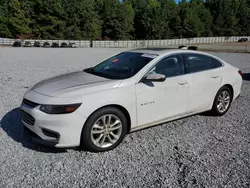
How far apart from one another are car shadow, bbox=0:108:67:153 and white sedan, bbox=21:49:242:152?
337 mm

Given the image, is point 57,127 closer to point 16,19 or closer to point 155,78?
point 155,78

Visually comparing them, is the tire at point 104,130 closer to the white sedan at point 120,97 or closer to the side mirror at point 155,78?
the white sedan at point 120,97

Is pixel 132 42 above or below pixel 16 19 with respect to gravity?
below

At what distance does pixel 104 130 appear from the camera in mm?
3236

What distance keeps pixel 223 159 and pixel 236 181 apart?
19.2 inches

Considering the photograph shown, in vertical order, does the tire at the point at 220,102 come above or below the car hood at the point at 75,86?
below

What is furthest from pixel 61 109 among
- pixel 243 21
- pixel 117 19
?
pixel 243 21

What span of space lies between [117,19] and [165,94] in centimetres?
6173

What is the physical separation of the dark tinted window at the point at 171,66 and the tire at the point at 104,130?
1.04 m

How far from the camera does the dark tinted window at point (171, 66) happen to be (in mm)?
3746

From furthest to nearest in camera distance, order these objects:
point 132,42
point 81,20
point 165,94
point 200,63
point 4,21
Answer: point 81,20
point 132,42
point 4,21
point 200,63
point 165,94

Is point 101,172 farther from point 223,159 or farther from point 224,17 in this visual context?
point 224,17

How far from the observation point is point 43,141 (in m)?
3.02

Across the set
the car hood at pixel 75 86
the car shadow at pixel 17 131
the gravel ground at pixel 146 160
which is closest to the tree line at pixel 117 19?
the car shadow at pixel 17 131
